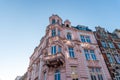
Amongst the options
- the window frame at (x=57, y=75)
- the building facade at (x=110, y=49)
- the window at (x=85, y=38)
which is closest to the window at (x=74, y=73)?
the window frame at (x=57, y=75)

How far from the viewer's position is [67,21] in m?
28.5

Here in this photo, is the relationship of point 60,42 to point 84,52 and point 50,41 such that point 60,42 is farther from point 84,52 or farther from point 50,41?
point 84,52

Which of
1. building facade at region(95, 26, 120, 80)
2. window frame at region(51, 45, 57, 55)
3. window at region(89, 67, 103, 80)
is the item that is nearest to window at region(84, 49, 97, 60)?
window at region(89, 67, 103, 80)

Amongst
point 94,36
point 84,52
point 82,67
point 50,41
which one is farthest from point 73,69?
point 94,36

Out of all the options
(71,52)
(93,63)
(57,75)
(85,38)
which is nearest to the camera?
(57,75)

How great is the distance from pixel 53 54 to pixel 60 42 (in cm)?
311

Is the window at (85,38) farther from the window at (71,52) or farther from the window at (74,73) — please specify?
the window at (74,73)

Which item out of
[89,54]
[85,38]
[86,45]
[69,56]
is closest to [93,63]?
[89,54]

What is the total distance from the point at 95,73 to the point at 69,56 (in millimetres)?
4953

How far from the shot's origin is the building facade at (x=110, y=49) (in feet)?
75.5

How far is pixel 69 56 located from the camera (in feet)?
A: 71.1

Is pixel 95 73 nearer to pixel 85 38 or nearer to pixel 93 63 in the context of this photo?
pixel 93 63

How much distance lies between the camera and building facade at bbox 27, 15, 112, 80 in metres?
19.7

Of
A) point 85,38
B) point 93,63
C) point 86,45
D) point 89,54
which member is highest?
point 85,38
